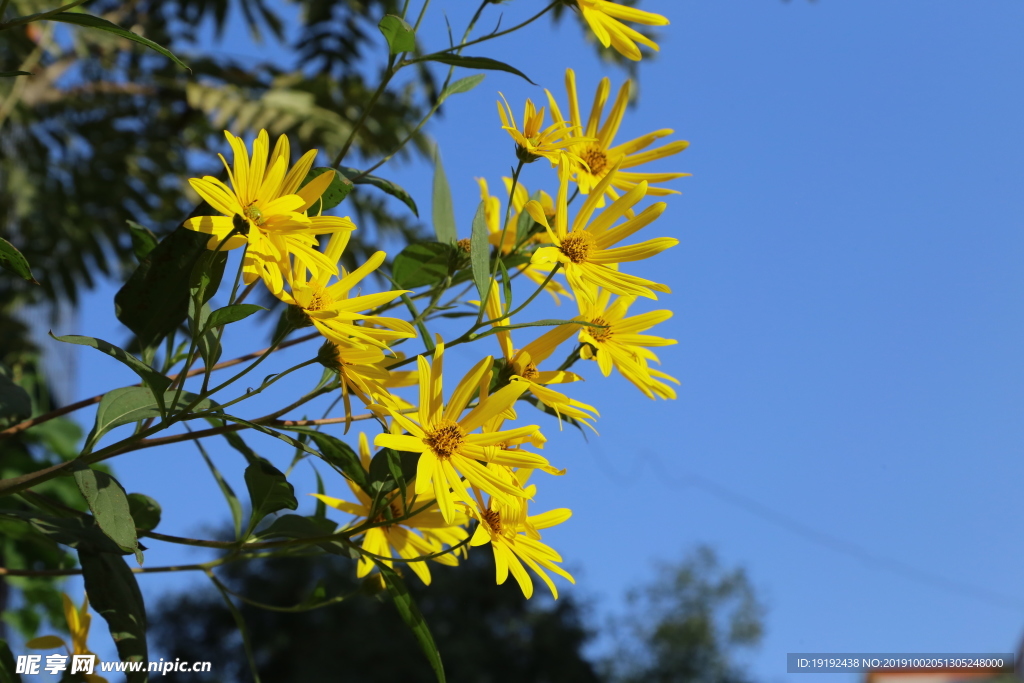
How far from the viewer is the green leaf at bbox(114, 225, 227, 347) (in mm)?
577

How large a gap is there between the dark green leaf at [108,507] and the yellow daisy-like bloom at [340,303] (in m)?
0.15

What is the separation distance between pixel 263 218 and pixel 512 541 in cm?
24

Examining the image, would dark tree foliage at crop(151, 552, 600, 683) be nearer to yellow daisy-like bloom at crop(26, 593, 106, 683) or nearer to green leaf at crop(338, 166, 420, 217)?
yellow daisy-like bloom at crop(26, 593, 106, 683)

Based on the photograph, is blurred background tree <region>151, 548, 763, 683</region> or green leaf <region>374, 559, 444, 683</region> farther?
blurred background tree <region>151, 548, 763, 683</region>

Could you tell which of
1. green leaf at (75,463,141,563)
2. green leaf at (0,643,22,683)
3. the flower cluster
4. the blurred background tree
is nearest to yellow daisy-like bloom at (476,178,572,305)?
the flower cluster

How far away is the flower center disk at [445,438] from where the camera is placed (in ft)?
1.63

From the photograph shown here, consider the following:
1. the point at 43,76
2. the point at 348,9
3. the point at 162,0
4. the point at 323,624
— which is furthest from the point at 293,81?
the point at 323,624

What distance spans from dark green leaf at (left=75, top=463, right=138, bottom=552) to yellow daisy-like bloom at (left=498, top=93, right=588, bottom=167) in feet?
1.06

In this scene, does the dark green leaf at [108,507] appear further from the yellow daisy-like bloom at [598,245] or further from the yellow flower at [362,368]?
the yellow daisy-like bloom at [598,245]

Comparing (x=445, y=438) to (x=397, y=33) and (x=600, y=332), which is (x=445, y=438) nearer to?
(x=600, y=332)

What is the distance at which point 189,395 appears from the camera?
565 mm

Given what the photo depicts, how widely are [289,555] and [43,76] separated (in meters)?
2.82

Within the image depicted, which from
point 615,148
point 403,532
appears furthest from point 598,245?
point 403,532

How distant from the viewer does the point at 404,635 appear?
6570 millimetres
